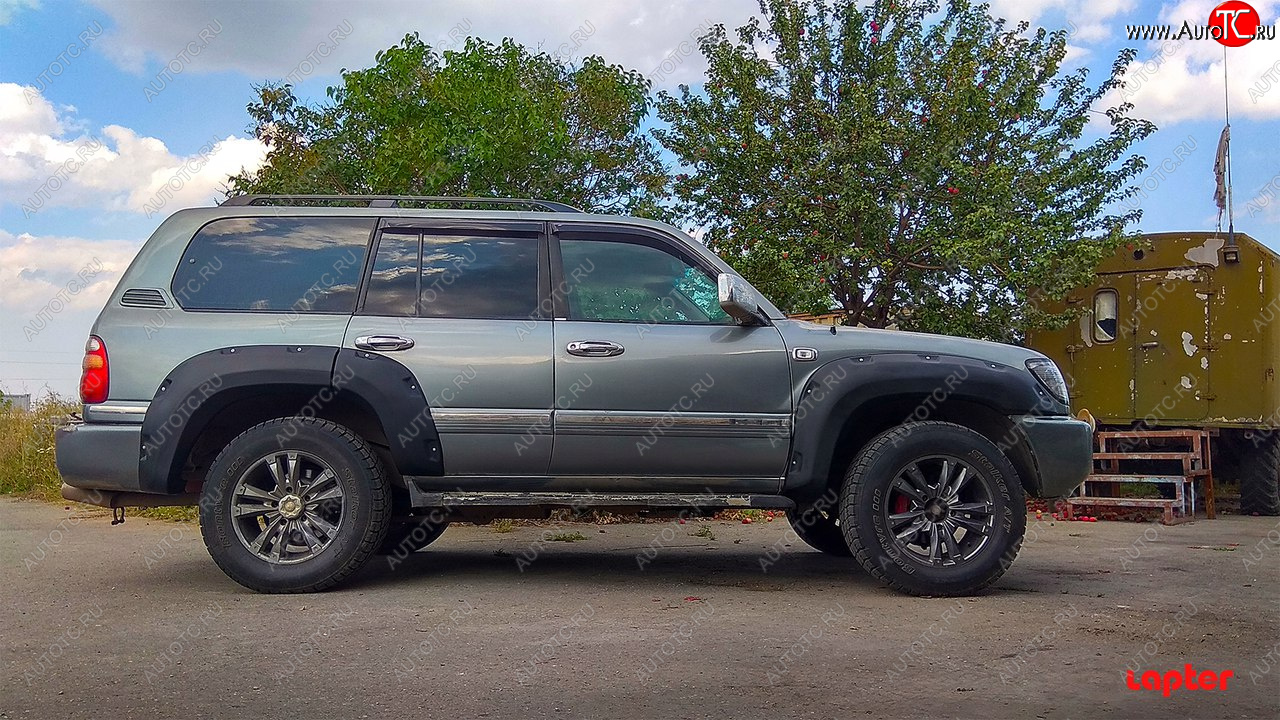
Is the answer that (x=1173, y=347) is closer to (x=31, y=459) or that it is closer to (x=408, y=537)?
(x=408, y=537)

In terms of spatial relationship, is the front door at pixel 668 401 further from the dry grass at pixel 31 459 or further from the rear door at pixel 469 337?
the dry grass at pixel 31 459

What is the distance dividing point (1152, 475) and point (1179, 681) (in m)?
8.94

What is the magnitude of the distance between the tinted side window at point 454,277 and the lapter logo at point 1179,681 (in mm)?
3394

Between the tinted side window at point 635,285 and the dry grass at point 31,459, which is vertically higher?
the tinted side window at point 635,285

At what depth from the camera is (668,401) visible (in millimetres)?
5809

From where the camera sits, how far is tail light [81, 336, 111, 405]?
575 cm

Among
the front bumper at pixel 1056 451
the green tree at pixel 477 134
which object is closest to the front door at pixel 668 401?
the front bumper at pixel 1056 451

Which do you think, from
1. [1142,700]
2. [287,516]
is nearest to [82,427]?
[287,516]

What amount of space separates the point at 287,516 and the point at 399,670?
1.88 m

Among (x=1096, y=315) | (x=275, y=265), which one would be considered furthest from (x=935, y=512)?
(x=1096, y=315)

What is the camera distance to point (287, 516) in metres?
5.76

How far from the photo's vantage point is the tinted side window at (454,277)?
5.98 meters

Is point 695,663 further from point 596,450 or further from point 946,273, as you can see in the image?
point 946,273

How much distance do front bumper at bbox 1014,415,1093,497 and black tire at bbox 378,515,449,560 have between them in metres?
3.61
